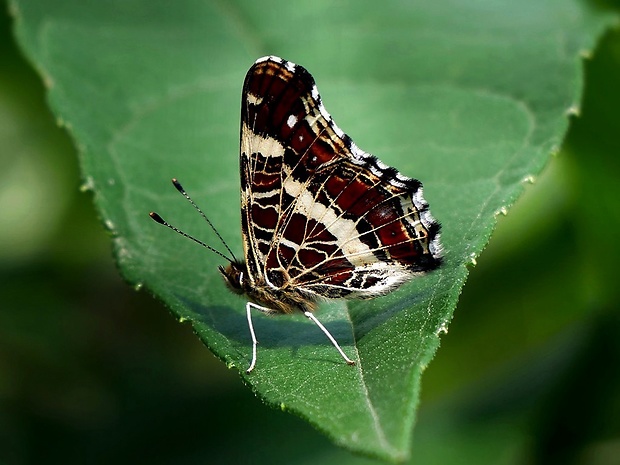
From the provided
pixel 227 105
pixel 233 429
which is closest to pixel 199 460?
pixel 233 429

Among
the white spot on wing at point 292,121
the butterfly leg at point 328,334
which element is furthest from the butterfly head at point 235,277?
the white spot on wing at point 292,121

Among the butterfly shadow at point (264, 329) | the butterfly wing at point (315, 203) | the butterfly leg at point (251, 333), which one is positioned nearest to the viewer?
the butterfly leg at point (251, 333)

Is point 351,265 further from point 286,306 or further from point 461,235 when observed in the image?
point 461,235

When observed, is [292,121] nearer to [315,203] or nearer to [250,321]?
[315,203]

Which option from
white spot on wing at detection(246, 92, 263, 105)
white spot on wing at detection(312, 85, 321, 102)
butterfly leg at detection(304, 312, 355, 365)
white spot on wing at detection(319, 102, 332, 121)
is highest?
white spot on wing at detection(246, 92, 263, 105)

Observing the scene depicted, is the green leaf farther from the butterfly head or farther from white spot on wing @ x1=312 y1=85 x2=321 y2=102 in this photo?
white spot on wing @ x1=312 y1=85 x2=321 y2=102

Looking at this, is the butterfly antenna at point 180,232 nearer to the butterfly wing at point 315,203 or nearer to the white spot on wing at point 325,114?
the butterfly wing at point 315,203

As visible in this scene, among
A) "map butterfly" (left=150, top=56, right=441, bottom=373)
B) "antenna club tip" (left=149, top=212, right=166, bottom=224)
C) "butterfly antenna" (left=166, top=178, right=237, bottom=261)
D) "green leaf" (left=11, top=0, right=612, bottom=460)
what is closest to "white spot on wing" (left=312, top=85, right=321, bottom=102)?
"map butterfly" (left=150, top=56, right=441, bottom=373)
